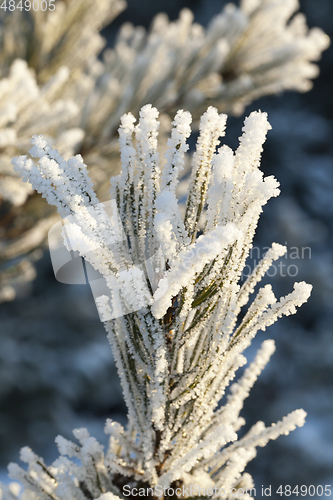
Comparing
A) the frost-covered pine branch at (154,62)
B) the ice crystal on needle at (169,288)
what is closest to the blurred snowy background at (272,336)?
the frost-covered pine branch at (154,62)

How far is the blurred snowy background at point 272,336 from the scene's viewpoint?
A: 1056mm

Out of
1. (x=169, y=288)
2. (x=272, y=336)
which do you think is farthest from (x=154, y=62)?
(x=272, y=336)

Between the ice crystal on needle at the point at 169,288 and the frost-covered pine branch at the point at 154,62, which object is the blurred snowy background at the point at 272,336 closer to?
the frost-covered pine branch at the point at 154,62

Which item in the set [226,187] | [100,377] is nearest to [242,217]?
[226,187]

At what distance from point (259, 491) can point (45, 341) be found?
0.79 meters

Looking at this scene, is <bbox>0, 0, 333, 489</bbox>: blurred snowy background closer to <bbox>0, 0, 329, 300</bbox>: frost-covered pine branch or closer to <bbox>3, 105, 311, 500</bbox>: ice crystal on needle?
<bbox>0, 0, 329, 300</bbox>: frost-covered pine branch

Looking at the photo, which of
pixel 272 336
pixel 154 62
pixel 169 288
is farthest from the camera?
pixel 272 336

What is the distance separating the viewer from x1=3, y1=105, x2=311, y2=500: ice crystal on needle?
0.20 m

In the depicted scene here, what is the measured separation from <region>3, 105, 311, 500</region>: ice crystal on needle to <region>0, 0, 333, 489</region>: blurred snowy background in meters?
0.89

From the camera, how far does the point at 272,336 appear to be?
1259 millimetres

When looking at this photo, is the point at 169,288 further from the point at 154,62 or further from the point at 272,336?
the point at 272,336

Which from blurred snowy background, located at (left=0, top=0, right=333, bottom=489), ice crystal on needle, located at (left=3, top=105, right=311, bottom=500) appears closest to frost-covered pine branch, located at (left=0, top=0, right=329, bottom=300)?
ice crystal on needle, located at (left=3, top=105, right=311, bottom=500)

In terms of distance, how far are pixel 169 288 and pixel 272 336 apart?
1166mm

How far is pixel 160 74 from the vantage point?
616 mm
